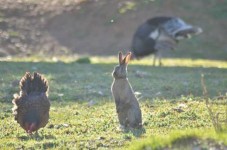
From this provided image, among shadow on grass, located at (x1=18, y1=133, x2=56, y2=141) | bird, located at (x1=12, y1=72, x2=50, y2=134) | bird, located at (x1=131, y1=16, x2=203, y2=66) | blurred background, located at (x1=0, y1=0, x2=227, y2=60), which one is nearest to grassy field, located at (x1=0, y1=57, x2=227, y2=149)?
shadow on grass, located at (x1=18, y1=133, x2=56, y2=141)

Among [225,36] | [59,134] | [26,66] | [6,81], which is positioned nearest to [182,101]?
[59,134]

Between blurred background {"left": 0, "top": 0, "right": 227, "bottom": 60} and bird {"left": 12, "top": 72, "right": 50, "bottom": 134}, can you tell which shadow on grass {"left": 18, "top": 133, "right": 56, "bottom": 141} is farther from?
blurred background {"left": 0, "top": 0, "right": 227, "bottom": 60}

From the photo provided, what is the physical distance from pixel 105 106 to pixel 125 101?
258 centimetres

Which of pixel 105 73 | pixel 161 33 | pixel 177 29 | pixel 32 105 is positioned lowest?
pixel 32 105

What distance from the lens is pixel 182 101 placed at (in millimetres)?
14867

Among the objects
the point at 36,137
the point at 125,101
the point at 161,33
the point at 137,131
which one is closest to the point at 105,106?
the point at 125,101

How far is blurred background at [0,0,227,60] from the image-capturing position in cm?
2950

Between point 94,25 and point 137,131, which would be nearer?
point 137,131

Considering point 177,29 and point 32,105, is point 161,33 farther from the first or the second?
point 32,105

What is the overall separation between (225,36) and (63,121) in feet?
58.3

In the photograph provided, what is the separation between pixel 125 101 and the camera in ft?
40.8

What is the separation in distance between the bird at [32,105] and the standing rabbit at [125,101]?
1309 millimetres

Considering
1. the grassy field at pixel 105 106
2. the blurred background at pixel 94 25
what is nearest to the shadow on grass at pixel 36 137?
the grassy field at pixel 105 106

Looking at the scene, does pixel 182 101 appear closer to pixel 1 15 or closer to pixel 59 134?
pixel 59 134
